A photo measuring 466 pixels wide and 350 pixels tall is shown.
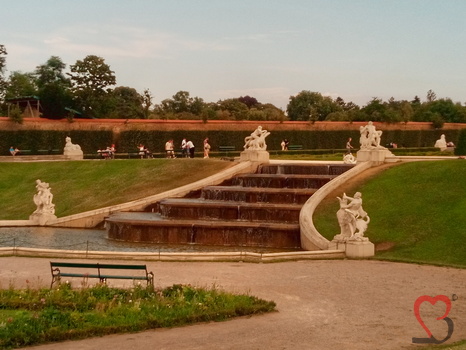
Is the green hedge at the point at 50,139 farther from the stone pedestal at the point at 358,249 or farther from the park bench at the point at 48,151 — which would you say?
the stone pedestal at the point at 358,249

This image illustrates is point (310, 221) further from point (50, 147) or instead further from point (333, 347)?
point (50, 147)

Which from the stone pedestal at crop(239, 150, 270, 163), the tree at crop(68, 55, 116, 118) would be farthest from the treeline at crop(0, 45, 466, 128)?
the stone pedestal at crop(239, 150, 270, 163)

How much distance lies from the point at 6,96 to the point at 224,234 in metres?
71.7

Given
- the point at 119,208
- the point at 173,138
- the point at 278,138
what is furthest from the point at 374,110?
the point at 119,208

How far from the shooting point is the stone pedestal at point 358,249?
20.4m

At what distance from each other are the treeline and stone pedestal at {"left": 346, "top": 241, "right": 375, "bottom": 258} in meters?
38.1

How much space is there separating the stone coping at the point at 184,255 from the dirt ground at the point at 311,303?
51 cm

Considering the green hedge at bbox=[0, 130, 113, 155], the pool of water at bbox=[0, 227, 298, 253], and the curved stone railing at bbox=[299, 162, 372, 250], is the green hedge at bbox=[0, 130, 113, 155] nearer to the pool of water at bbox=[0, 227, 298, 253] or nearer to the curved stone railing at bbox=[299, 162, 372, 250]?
the pool of water at bbox=[0, 227, 298, 253]

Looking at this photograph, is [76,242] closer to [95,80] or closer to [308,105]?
[95,80]

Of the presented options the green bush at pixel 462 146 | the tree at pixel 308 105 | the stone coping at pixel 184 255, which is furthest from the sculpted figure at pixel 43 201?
the tree at pixel 308 105

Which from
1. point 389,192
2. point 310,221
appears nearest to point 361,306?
point 310,221

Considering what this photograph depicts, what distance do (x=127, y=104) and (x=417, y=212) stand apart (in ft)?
235

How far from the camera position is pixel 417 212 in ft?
80.2

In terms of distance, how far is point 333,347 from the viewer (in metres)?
10.8
